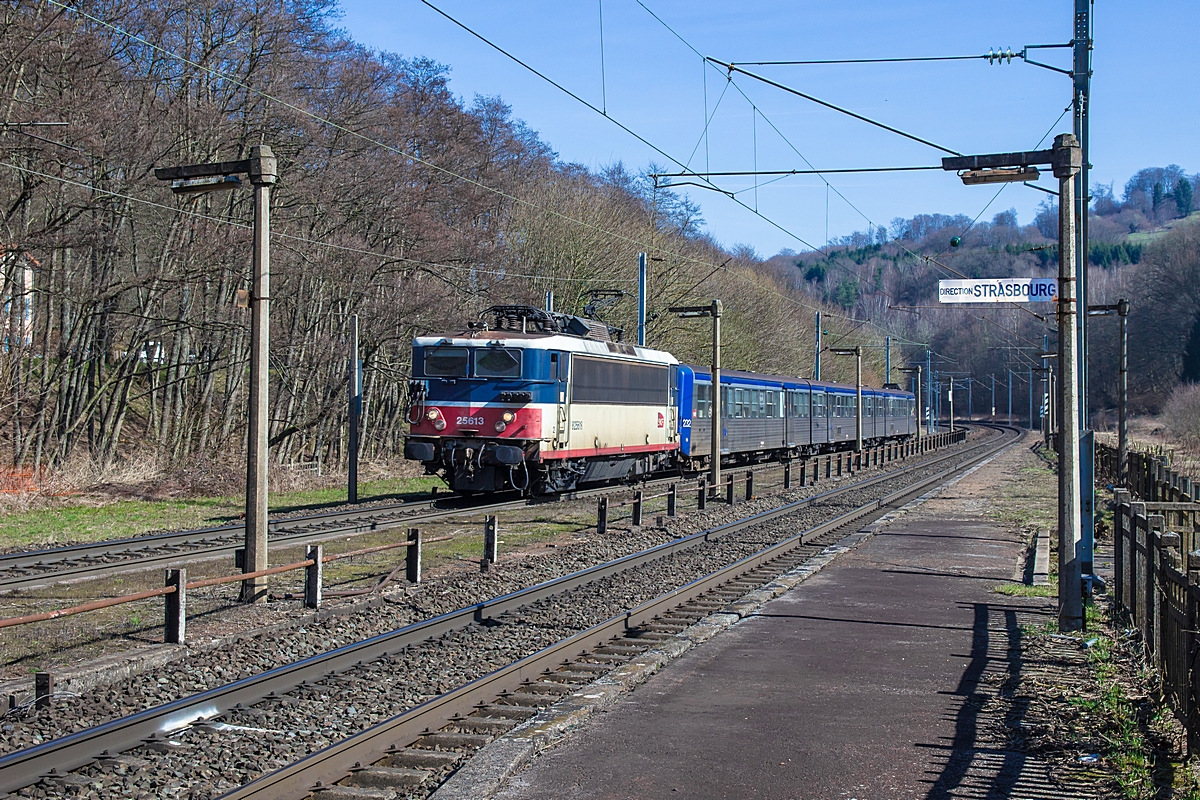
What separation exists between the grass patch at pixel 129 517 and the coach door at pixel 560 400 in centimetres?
429

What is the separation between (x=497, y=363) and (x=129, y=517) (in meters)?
6.98

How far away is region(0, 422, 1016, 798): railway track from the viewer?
20.3 feet

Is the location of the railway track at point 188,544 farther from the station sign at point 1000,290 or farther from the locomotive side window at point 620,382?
the station sign at point 1000,290

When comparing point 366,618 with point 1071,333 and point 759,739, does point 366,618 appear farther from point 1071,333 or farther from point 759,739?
point 1071,333

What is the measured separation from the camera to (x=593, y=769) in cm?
617

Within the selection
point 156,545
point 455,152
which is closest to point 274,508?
point 156,545

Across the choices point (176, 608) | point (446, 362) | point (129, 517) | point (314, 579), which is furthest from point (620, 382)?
point (176, 608)

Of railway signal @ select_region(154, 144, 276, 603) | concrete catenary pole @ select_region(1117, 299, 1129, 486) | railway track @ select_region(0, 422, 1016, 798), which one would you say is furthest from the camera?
concrete catenary pole @ select_region(1117, 299, 1129, 486)

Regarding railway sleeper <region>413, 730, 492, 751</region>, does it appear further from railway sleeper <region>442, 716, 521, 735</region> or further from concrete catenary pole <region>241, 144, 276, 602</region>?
concrete catenary pole <region>241, 144, 276, 602</region>

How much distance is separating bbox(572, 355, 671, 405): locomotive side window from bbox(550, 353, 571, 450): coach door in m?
0.44

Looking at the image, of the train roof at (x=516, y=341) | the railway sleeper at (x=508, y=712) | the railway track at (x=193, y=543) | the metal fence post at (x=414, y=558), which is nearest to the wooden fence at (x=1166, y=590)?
the railway sleeper at (x=508, y=712)

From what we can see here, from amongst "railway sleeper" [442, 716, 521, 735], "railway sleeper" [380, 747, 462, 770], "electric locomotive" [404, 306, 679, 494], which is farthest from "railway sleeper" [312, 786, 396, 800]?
"electric locomotive" [404, 306, 679, 494]

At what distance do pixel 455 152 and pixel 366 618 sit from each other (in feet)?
97.3

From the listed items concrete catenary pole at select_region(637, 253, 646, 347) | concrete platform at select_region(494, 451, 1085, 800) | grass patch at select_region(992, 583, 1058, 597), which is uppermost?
concrete catenary pole at select_region(637, 253, 646, 347)
